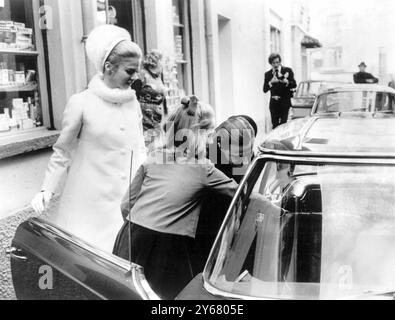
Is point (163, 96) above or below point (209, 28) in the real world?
below

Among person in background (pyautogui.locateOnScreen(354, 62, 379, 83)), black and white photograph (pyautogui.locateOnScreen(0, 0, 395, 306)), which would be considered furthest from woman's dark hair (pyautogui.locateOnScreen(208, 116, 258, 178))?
person in background (pyautogui.locateOnScreen(354, 62, 379, 83))

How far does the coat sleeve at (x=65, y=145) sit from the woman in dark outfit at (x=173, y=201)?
0.49m

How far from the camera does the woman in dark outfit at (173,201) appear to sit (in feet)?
8.32

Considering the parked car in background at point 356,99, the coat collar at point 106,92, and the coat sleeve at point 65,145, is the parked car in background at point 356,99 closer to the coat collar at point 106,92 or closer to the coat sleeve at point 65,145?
the coat collar at point 106,92

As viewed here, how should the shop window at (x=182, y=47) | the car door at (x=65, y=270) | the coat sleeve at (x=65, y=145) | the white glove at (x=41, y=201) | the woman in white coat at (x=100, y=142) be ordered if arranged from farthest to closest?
the shop window at (x=182, y=47)
the woman in white coat at (x=100, y=142)
the coat sleeve at (x=65, y=145)
the white glove at (x=41, y=201)
the car door at (x=65, y=270)

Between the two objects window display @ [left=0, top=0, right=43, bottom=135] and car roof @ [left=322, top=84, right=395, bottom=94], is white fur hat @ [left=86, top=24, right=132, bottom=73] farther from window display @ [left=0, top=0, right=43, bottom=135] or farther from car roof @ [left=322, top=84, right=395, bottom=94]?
car roof @ [left=322, top=84, right=395, bottom=94]

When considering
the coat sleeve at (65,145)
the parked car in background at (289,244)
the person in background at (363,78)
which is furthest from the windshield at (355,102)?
the parked car in background at (289,244)

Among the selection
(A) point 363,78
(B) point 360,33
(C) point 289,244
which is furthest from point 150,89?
(A) point 363,78

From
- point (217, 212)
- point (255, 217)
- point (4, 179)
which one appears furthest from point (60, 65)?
point (255, 217)

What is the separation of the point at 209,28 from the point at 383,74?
548 centimetres

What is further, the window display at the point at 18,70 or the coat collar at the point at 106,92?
the window display at the point at 18,70

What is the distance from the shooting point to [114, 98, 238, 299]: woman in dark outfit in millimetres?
2537

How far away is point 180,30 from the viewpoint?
26.2 ft

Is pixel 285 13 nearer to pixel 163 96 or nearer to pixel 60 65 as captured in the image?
pixel 163 96
